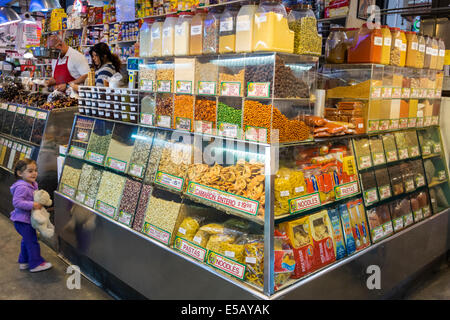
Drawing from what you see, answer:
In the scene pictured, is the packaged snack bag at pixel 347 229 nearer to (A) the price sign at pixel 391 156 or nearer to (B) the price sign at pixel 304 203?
(B) the price sign at pixel 304 203

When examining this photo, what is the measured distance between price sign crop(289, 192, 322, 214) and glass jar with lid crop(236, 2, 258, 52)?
889mm

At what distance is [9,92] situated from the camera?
17.8 ft

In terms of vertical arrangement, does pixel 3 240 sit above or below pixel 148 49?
below

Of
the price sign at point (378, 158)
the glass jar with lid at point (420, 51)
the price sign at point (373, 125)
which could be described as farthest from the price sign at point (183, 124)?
the glass jar with lid at point (420, 51)

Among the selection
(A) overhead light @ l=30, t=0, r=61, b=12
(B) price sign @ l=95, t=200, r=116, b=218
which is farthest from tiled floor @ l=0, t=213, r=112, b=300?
(A) overhead light @ l=30, t=0, r=61, b=12

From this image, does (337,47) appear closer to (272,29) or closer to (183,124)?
(272,29)

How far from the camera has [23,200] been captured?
3373 mm

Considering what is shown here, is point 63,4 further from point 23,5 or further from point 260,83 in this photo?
point 260,83

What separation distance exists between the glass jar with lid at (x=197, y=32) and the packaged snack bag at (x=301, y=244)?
1.21 m

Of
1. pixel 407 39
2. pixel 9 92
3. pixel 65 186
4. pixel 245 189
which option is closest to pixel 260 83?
pixel 245 189

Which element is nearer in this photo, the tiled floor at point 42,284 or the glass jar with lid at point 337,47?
the glass jar with lid at point 337,47

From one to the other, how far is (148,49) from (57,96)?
7.45 feet

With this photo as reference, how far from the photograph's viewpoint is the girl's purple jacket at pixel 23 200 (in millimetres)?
3354

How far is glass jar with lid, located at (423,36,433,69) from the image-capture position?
3.18m
